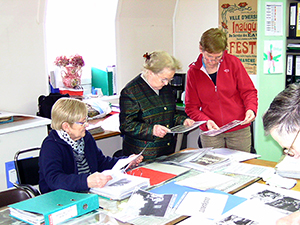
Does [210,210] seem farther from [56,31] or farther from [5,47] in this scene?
[56,31]

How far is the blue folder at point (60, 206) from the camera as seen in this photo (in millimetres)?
1611

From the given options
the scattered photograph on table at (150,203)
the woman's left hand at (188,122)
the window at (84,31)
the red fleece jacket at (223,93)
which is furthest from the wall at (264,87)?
the scattered photograph on table at (150,203)

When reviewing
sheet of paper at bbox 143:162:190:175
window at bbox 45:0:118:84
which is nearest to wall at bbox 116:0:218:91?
window at bbox 45:0:118:84

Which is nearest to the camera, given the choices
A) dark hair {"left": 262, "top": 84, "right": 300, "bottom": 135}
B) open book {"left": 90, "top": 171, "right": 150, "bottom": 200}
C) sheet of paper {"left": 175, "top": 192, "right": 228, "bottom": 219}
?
dark hair {"left": 262, "top": 84, "right": 300, "bottom": 135}

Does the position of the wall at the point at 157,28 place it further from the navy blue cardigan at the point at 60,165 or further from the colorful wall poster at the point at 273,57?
the navy blue cardigan at the point at 60,165

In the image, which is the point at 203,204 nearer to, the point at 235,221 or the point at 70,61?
the point at 235,221

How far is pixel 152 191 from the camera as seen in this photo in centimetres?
197

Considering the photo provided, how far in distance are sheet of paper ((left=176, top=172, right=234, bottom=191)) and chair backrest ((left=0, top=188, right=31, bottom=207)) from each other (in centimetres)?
88

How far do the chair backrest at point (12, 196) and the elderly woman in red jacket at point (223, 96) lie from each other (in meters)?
1.37

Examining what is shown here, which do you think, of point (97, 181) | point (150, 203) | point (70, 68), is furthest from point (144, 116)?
point (70, 68)

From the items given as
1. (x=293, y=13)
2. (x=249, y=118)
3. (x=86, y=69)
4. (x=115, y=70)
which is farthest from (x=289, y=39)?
(x=86, y=69)

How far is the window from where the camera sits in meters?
4.20

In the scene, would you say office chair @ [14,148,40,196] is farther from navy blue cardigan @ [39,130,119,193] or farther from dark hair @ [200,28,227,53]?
dark hair @ [200,28,227,53]

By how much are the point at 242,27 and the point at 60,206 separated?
338 centimetres
